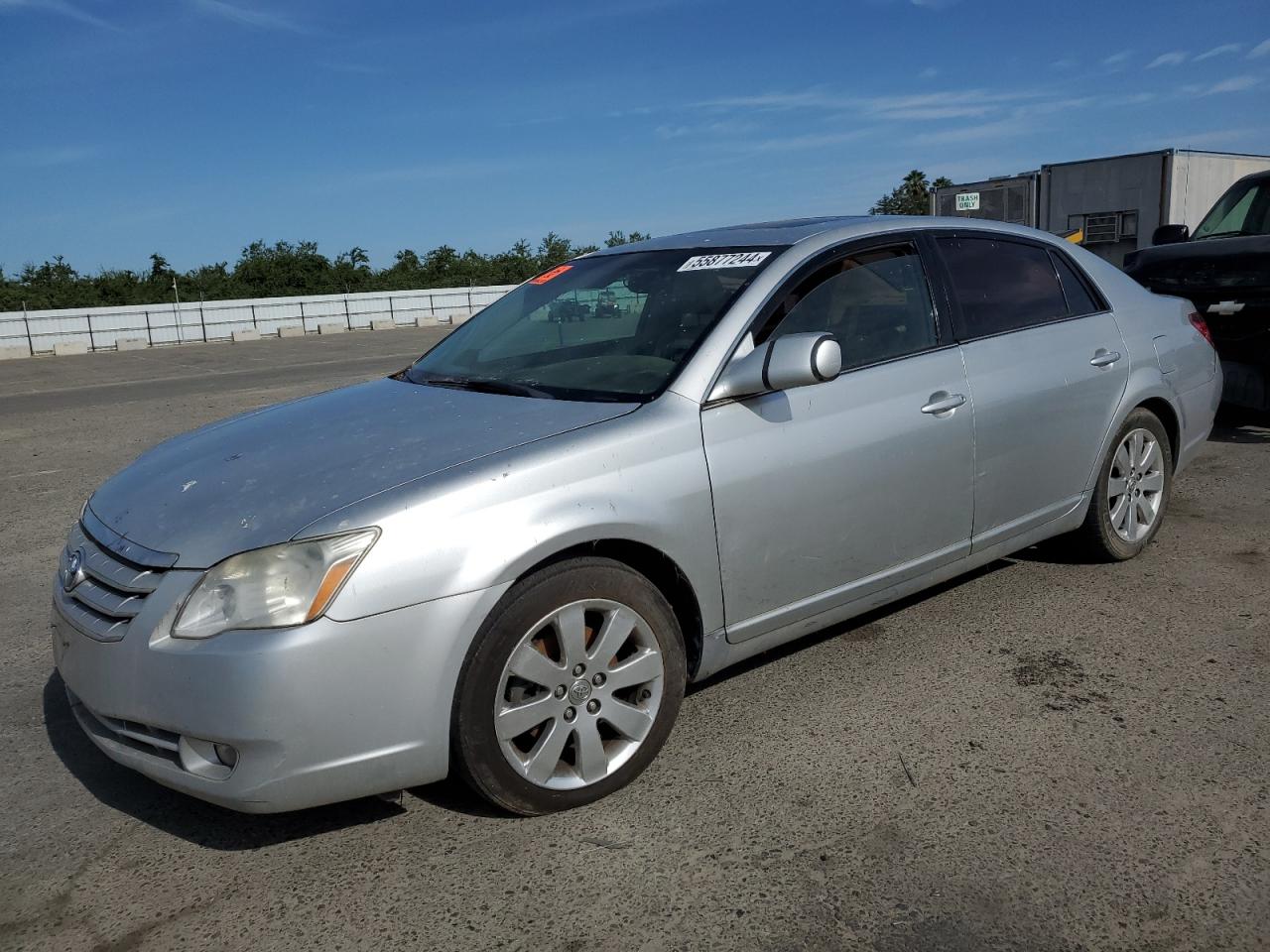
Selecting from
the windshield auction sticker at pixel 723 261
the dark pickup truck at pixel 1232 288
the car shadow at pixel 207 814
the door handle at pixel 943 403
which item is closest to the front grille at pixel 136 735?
the car shadow at pixel 207 814

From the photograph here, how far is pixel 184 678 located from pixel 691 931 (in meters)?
1.36

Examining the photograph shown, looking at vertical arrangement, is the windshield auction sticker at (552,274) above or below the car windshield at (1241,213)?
below

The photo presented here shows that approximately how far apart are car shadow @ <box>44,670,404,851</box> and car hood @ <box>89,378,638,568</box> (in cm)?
82

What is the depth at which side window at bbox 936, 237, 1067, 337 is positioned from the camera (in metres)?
4.25

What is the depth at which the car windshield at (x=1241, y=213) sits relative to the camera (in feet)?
28.8

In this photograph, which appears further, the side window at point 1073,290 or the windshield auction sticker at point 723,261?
the side window at point 1073,290

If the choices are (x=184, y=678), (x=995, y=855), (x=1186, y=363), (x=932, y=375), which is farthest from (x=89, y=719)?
(x=1186, y=363)

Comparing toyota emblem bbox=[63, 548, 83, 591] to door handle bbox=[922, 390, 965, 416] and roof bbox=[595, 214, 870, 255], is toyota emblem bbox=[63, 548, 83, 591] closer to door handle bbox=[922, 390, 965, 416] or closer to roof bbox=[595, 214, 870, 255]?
roof bbox=[595, 214, 870, 255]

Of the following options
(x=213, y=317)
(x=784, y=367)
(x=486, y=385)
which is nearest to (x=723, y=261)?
(x=784, y=367)

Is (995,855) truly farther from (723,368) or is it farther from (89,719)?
(89,719)

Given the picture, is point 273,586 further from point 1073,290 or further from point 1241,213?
point 1241,213

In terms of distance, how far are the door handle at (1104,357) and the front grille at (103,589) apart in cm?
379

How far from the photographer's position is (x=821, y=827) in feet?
9.52

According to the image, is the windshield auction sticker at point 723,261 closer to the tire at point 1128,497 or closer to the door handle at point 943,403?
the door handle at point 943,403
